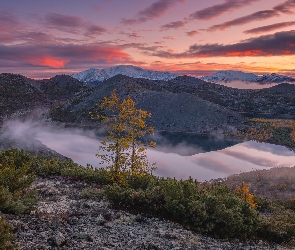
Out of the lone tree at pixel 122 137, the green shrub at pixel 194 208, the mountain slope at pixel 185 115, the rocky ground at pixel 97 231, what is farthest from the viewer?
the mountain slope at pixel 185 115

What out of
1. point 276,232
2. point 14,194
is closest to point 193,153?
point 276,232

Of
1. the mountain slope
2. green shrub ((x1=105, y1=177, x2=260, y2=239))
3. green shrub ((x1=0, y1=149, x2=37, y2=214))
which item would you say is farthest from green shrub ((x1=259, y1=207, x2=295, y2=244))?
the mountain slope

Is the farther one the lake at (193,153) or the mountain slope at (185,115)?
the mountain slope at (185,115)

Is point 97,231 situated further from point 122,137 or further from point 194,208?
point 122,137

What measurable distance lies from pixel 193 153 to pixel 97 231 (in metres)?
103

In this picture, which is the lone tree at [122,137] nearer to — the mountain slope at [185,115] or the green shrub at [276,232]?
the green shrub at [276,232]

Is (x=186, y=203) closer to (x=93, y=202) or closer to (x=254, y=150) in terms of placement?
(x=93, y=202)

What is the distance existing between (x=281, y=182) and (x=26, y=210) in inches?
2647

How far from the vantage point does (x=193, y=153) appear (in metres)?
114

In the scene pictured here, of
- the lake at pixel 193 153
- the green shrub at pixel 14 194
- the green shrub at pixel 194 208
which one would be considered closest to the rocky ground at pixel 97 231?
the green shrub at pixel 14 194

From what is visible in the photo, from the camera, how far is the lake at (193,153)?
86963mm

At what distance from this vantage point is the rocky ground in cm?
1064

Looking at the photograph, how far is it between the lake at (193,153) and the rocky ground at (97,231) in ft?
200

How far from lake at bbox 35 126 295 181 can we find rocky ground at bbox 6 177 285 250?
60993 mm
